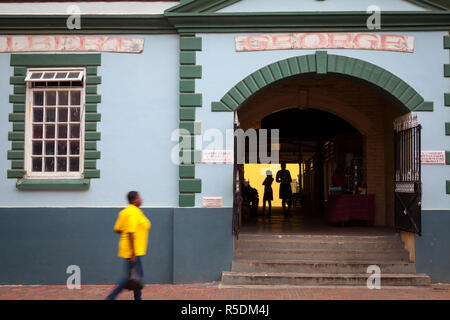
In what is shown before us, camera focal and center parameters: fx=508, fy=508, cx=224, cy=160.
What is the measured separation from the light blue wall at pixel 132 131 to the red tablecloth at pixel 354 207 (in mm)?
4601

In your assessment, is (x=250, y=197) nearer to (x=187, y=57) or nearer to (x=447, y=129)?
(x=187, y=57)

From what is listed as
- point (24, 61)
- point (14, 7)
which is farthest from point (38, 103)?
point (14, 7)

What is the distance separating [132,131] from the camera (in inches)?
373

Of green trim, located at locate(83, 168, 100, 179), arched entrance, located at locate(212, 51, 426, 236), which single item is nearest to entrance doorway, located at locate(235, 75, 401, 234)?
arched entrance, located at locate(212, 51, 426, 236)

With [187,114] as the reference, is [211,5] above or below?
above

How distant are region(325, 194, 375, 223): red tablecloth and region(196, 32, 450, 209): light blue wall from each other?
3.09 m

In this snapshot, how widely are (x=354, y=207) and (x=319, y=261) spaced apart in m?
3.27

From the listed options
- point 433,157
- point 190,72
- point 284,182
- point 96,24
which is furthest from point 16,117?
point 284,182

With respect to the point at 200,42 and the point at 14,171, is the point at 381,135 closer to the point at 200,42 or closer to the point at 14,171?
the point at 200,42

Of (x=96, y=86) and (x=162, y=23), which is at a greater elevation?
(x=162, y=23)

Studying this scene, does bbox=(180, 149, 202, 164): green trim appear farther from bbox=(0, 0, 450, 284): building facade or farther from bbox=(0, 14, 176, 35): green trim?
bbox=(0, 14, 176, 35): green trim

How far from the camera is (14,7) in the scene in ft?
31.9

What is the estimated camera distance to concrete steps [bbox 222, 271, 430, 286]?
877 cm

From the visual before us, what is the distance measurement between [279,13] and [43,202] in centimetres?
555
